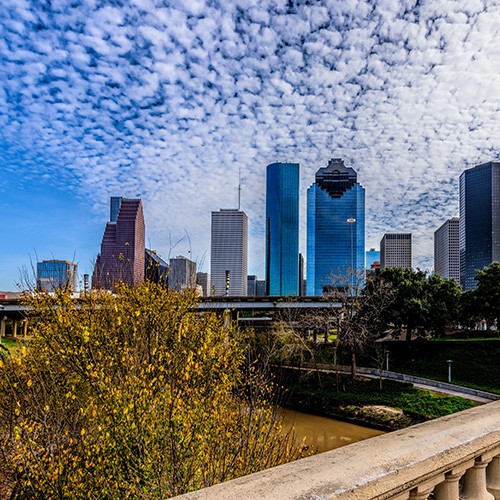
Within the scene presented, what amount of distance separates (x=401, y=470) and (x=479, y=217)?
172 m

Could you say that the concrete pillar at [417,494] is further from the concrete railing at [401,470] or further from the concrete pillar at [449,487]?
the concrete pillar at [449,487]

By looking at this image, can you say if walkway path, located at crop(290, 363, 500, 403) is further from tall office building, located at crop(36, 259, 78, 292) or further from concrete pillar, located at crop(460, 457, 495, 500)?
concrete pillar, located at crop(460, 457, 495, 500)

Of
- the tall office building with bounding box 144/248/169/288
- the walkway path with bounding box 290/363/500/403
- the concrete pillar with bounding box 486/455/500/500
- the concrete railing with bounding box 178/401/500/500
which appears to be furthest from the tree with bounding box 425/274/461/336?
the concrete railing with bounding box 178/401/500/500

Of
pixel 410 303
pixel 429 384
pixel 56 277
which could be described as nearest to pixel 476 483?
pixel 56 277

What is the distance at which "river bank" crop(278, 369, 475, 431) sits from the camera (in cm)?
2022

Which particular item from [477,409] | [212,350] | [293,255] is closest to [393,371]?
[212,350]

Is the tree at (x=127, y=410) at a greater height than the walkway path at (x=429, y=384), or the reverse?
the tree at (x=127, y=410)

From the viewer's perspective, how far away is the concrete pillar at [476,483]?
2.05 metres

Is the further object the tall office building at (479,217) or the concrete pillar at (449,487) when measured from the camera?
the tall office building at (479,217)

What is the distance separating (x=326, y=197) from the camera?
154 meters

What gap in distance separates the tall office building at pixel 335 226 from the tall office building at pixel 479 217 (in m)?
37.3

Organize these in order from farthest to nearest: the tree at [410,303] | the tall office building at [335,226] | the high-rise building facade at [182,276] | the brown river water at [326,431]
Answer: the tall office building at [335,226], the tree at [410,303], the brown river water at [326,431], the high-rise building facade at [182,276]

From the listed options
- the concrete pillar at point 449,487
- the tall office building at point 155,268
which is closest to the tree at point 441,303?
the tall office building at point 155,268

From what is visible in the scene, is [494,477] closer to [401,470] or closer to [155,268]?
[401,470]
